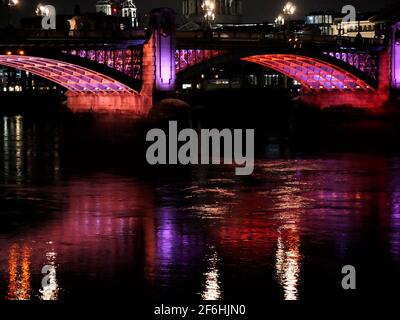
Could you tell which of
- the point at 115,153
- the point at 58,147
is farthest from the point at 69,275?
the point at 58,147

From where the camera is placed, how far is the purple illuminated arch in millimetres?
67500

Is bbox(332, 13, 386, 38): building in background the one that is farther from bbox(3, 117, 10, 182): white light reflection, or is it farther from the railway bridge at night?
bbox(3, 117, 10, 182): white light reflection

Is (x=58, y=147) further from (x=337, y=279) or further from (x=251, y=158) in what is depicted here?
(x=337, y=279)

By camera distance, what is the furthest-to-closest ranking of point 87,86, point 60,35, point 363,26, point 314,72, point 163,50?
point 363,26
point 314,72
point 87,86
point 163,50
point 60,35

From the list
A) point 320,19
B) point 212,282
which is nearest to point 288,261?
point 212,282

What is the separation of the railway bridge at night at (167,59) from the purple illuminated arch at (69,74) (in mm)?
76

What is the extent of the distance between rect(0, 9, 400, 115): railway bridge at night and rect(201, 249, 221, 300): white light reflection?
49.4m

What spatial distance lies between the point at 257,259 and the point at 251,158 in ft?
72.4

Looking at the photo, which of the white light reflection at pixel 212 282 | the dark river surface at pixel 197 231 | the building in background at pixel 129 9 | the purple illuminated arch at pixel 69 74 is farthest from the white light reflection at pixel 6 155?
the building in background at pixel 129 9

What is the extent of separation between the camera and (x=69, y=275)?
47.4 feet

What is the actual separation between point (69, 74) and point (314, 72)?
79.6 feet

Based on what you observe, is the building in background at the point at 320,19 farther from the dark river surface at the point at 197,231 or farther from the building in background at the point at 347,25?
the dark river surface at the point at 197,231

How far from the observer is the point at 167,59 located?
71.6 metres

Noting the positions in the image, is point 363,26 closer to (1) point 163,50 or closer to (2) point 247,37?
(2) point 247,37
